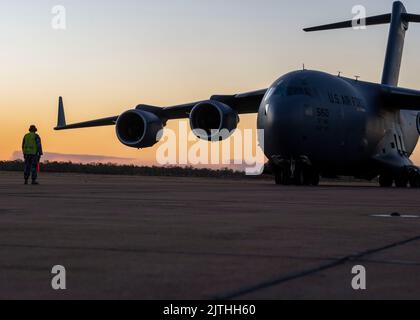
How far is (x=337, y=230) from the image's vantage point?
605cm

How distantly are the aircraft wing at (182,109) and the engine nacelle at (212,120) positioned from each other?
1.25 meters

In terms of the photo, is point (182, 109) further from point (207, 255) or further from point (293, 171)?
point (207, 255)

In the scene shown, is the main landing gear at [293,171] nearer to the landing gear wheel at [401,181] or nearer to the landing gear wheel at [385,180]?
the landing gear wheel at [401,181]

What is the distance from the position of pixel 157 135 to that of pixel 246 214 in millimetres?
16404

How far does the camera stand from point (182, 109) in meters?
25.9

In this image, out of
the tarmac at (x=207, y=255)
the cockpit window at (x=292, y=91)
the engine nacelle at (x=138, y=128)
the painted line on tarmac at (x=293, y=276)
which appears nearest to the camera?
the painted line on tarmac at (x=293, y=276)

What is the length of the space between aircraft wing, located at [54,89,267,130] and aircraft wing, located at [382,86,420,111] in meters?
4.24

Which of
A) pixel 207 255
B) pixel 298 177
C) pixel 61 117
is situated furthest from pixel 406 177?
pixel 207 255

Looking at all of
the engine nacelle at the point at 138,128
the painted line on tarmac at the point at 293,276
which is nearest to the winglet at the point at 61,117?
the engine nacelle at the point at 138,128

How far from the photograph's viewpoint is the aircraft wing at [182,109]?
25266mm

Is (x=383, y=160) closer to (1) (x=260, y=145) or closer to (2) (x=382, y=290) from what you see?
(1) (x=260, y=145)

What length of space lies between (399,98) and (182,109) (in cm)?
754

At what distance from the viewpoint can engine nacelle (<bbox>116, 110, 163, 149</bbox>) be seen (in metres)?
23.7
